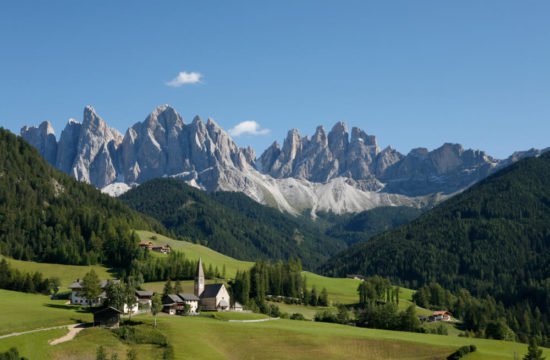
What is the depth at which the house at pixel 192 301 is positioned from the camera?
488 ft

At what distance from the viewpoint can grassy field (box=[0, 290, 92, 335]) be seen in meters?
110

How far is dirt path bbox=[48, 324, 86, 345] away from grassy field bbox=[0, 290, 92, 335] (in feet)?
8.33

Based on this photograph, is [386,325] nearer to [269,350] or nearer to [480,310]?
[269,350]

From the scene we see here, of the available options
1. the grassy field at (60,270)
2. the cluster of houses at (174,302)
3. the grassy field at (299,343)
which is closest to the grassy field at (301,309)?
the cluster of houses at (174,302)

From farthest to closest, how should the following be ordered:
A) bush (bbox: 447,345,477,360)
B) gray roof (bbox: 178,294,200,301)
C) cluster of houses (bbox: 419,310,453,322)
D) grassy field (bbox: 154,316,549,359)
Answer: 1. cluster of houses (bbox: 419,310,453,322)
2. gray roof (bbox: 178,294,200,301)
3. bush (bbox: 447,345,477,360)
4. grassy field (bbox: 154,316,549,359)

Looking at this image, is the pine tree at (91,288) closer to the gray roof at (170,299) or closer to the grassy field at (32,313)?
the grassy field at (32,313)

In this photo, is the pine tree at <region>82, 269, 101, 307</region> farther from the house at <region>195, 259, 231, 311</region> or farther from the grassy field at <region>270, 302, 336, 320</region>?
the grassy field at <region>270, 302, 336, 320</region>

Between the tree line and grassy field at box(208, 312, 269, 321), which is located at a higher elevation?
the tree line

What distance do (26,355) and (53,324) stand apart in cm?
2091

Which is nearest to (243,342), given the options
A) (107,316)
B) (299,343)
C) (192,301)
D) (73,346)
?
(299,343)

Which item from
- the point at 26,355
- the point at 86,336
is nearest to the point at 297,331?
the point at 86,336

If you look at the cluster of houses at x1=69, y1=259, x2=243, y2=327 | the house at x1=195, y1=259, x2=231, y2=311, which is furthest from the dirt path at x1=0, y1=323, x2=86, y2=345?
the house at x1=195, y1=259, x2=231, y2=311

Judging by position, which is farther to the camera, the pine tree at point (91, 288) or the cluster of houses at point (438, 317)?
the cluster of houses at point (438, 317)

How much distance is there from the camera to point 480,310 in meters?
198
